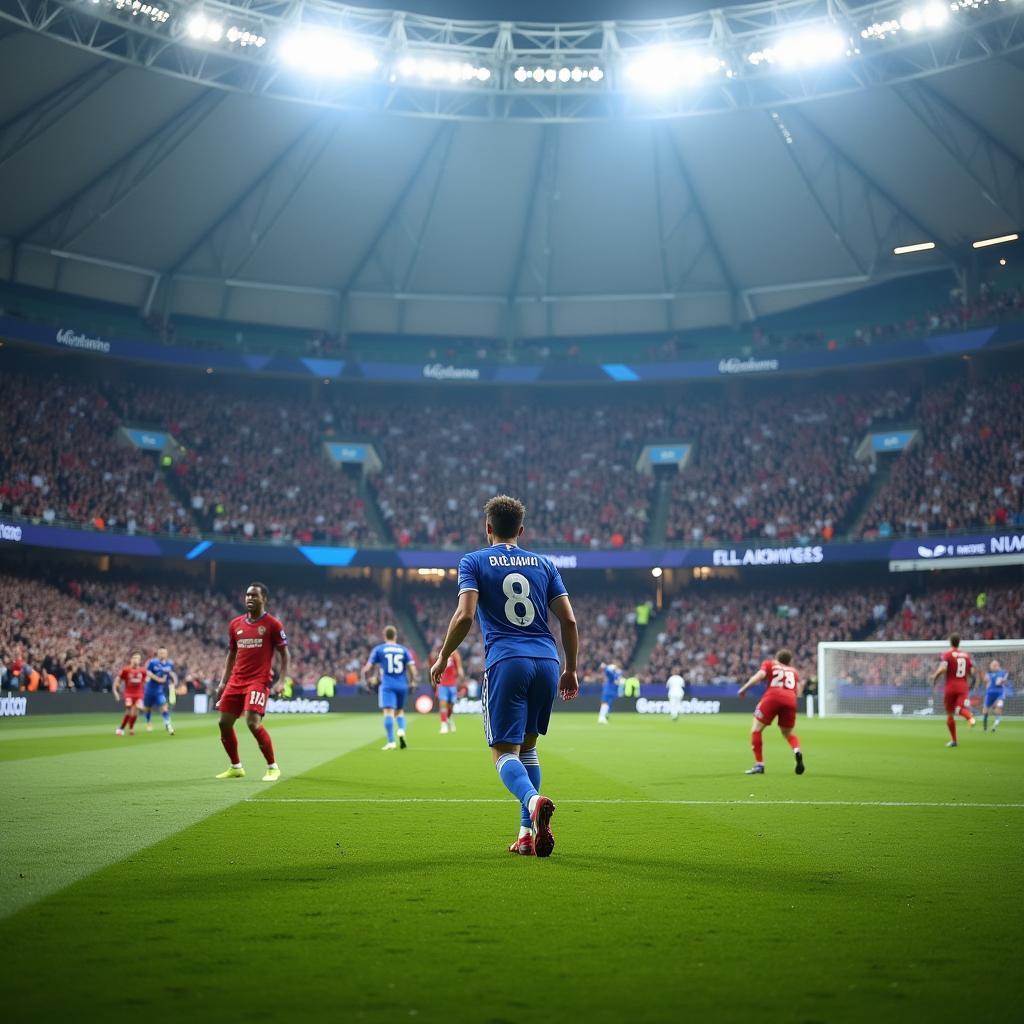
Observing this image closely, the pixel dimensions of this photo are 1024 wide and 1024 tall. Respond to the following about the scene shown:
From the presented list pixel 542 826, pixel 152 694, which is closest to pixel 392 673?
pixel 152 694

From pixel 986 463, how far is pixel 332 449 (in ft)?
107

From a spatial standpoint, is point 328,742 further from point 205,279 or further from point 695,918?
point 205,279

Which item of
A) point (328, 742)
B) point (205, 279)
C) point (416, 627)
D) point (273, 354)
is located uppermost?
point (205, 279)

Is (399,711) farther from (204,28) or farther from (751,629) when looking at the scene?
(751,629)

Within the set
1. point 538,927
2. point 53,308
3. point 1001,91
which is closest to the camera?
point 538,927

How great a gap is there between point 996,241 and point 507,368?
79.7 feet

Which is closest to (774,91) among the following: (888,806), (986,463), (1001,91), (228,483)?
(1001,91)

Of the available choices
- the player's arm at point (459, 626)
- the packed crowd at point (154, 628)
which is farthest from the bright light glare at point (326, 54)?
the player's arm at point (459, 626)

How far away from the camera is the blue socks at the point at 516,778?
855cm

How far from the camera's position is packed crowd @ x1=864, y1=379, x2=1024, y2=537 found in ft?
172

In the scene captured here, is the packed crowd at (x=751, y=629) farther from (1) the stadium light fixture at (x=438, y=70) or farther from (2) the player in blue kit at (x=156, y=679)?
(2) the player in blue kit at (x=156, y=679)

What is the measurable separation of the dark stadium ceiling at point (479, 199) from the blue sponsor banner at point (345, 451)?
6708mm

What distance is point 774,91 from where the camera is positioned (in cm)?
4503

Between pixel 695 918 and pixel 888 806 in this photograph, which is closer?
pixel 695 918
